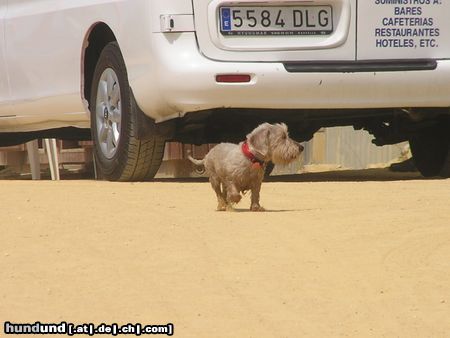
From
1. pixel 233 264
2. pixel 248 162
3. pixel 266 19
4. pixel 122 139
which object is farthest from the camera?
pixel 122 139

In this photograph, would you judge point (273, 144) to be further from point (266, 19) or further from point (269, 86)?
point (266, 19)

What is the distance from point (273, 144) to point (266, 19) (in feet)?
3.18

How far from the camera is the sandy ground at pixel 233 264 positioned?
18.9 feet

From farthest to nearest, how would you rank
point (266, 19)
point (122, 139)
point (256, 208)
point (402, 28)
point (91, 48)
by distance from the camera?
point (91, 48) → point (122, 139) → point (402, 28) → point (266, 19) → point (256, 208)

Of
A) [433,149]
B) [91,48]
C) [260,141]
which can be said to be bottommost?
[433,149]

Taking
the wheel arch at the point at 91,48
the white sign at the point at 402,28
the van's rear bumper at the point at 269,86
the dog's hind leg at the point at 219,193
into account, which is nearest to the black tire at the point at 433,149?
the van's rear bumper at the point at 269,86

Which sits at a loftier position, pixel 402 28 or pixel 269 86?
pixel 402 28

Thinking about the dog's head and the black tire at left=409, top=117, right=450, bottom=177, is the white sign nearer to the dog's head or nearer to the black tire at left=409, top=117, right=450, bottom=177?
the dog's head

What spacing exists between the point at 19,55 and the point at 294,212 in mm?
3959

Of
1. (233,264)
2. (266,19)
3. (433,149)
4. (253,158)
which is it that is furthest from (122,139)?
(233,264)

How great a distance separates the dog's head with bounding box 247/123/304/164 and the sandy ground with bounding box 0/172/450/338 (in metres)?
0.28

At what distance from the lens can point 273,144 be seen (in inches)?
362

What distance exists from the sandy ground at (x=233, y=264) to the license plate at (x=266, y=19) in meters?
1.11

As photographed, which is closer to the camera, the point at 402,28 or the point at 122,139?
the point at 402,28
